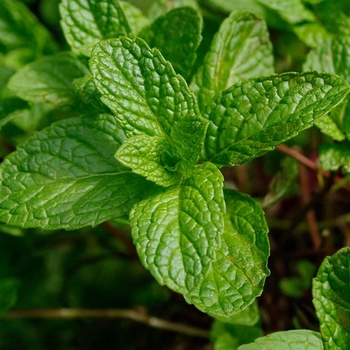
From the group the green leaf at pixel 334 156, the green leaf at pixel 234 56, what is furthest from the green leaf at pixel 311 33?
the green leaf at pixel 334 156

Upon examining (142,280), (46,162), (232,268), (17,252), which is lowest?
(142,280)

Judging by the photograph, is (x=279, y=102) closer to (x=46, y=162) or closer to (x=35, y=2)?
(x=46, y=162)

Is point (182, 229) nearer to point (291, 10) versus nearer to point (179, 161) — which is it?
point (179, 161)

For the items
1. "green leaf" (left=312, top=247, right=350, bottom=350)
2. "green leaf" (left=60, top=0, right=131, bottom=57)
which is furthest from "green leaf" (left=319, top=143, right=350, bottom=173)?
"green leaf" (left=60, top=0, right=131, bottom=57)

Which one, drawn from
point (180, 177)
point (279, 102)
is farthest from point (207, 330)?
point (279, 102)

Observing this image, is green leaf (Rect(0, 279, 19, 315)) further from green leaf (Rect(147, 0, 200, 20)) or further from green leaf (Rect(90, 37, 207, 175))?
green leaf (Rect(147, 0, 200, 20))
